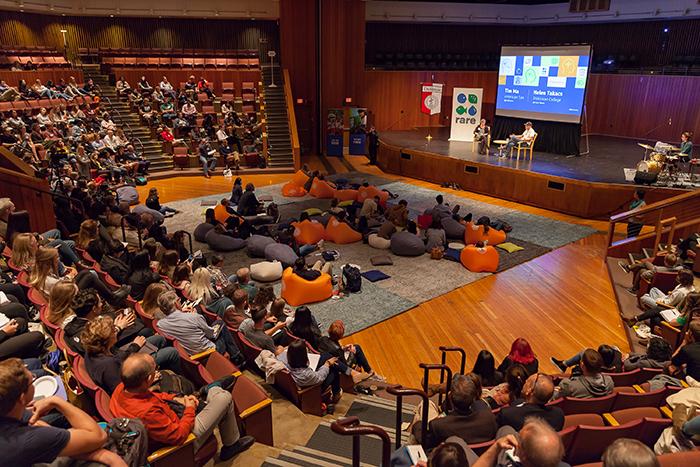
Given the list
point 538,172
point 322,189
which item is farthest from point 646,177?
point 322,189

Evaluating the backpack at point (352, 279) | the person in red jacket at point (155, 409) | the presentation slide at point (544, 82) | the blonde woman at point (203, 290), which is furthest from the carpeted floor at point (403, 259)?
the presentation slide at point (544, 82)

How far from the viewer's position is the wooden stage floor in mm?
5824

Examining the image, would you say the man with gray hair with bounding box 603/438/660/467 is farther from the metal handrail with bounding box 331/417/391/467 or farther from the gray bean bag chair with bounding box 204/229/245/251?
the gray bean bag chair with bounding box 204/229/245/251

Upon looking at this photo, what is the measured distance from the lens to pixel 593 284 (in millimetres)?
7703

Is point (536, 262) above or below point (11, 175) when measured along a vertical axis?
below

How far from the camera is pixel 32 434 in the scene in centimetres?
206

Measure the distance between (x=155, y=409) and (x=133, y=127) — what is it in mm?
14517

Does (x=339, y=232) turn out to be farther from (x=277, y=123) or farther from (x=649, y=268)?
(x=277, y=123)

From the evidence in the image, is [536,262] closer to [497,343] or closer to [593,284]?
[593,284]

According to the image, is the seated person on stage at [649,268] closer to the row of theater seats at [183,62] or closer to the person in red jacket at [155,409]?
the person in red jacket at [155,409]

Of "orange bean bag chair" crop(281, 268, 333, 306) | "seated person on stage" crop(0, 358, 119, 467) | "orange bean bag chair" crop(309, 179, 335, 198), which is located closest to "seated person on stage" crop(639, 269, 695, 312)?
"orange bean bag chair" crop(281, 268, 333, 306)

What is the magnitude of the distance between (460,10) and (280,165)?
1168 cm

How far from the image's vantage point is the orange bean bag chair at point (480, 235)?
29.2ft

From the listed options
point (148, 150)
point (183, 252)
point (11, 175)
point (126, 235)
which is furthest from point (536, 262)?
point (148, 150)
